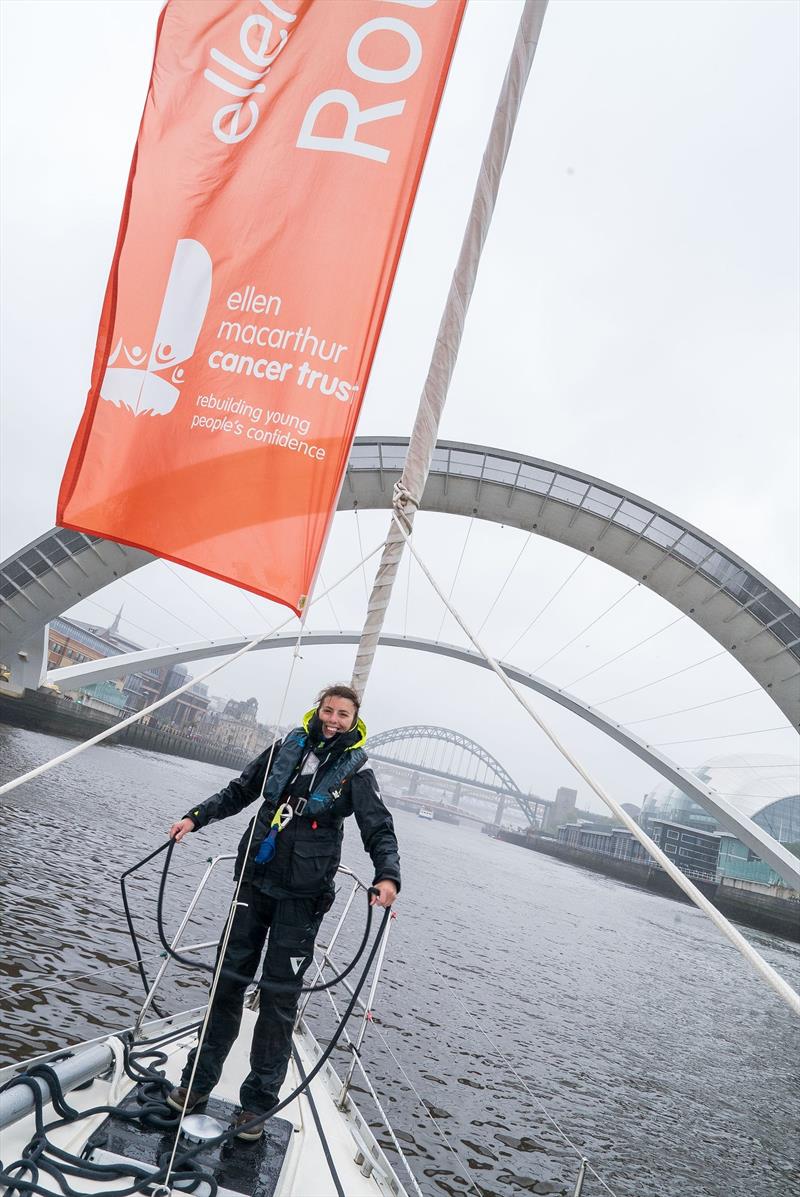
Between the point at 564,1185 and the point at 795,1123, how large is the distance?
19.5 feet

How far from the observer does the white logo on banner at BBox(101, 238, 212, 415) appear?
3461 millimetres

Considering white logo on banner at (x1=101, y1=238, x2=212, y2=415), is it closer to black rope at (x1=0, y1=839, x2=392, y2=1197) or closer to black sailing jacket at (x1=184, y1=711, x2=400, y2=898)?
black sailing jacket at (x1=184, y1=711, x2=400, y2=898)

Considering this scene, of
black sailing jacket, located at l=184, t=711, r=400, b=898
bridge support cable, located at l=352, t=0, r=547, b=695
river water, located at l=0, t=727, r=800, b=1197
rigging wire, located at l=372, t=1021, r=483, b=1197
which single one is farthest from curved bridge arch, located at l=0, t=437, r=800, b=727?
black sailing jacket, located at l=184, t=711, r=400, b=898

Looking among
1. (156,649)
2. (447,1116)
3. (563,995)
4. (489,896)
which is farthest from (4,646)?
(447,1116)

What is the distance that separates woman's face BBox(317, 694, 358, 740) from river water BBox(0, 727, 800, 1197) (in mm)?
4376

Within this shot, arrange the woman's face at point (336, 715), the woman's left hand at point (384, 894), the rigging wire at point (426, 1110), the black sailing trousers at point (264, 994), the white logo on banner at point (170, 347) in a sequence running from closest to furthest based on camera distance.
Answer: the woman's left hand at point (384, 894) → the black sailing trousers at point (264, 994) → the white logo on banner at point (170, 347) → the woman's face at point (336, 715) → the rigging wire at point (426, 1110)

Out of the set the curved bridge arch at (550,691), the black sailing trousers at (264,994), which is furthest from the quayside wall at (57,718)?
the black sailing trousers at (264,994)

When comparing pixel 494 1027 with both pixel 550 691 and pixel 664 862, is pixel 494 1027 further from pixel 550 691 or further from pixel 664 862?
pixel 550 691

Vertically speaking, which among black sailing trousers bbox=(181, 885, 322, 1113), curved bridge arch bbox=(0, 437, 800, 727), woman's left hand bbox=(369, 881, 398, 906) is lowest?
black sailing trousers bbox=(181, 885, 322, 1113)

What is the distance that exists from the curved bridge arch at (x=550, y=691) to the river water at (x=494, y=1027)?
9814mm

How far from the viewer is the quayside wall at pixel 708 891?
5219 cm

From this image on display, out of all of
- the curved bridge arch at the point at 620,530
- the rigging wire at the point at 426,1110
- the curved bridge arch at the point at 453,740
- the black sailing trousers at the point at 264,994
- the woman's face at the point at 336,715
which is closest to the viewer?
the black sailing trousers at the point at 264,994

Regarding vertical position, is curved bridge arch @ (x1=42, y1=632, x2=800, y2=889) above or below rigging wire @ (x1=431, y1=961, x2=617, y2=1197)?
above

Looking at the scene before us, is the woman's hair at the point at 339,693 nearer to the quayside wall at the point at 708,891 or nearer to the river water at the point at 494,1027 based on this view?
the river water at the point at 494,1027
